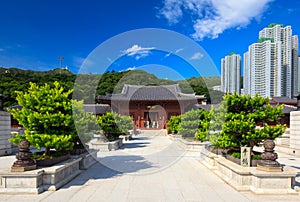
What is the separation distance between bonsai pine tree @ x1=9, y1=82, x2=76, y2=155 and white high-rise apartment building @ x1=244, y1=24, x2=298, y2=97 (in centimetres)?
4397

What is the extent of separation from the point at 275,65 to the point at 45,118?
1812 inches

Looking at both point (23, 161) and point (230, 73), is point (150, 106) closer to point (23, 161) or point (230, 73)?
point (230, 73)

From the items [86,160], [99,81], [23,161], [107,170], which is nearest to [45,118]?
[23,161]

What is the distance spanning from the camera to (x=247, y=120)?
19.4 feet

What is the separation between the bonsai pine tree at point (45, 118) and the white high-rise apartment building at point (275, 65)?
1731 inches

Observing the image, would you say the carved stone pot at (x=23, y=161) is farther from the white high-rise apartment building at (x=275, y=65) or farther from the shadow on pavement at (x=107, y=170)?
the white high-rise apartment building at (x=275, y=65)

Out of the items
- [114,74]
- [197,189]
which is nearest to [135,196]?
[197,189]

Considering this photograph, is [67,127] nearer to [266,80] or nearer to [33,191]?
[33,191]

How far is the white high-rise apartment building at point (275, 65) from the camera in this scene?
41.0 metres

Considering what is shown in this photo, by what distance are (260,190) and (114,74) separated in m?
50.7

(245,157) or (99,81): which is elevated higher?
(99,81)

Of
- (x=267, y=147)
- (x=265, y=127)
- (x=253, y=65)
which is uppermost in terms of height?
(x=253, y=65)

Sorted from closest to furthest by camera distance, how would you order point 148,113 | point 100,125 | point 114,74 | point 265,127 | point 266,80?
point 265,127
point 100,125
point 148,113
point 266,80
point 114,74

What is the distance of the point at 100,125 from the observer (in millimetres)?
12812
